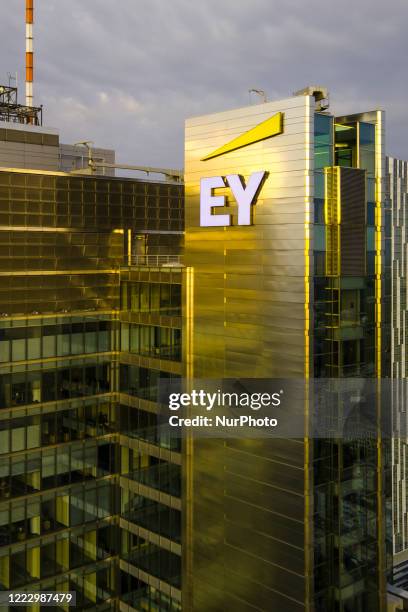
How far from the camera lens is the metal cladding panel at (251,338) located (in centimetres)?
3694

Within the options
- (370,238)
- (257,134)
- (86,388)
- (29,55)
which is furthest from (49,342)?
(29,55)

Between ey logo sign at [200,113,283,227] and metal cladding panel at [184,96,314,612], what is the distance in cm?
30

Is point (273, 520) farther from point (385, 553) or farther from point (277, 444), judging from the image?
point (385, 553)

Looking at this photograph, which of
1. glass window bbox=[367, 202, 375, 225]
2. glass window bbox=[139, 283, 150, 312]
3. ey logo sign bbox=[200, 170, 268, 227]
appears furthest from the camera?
glass window bbox=[139, 283, 150, 312]

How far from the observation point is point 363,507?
39.2m

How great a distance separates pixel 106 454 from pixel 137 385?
259 inches

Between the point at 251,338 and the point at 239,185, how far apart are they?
9024 millimetres

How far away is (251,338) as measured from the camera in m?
39.6

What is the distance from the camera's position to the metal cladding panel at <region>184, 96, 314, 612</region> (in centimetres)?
3694

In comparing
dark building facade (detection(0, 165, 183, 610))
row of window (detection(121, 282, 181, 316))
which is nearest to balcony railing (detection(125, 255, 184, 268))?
dark building facade (detection(0, 165, 183, 610))

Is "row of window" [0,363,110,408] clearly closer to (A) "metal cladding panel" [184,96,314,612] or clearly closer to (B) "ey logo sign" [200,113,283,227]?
(A) "metal cladding panel" [184,96,314,612]

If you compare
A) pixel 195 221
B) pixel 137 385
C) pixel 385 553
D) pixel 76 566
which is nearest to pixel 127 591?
pixel 76 566

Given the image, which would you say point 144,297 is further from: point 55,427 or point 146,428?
point 55,427

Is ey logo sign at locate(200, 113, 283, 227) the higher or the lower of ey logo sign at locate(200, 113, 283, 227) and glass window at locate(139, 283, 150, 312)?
the higher
